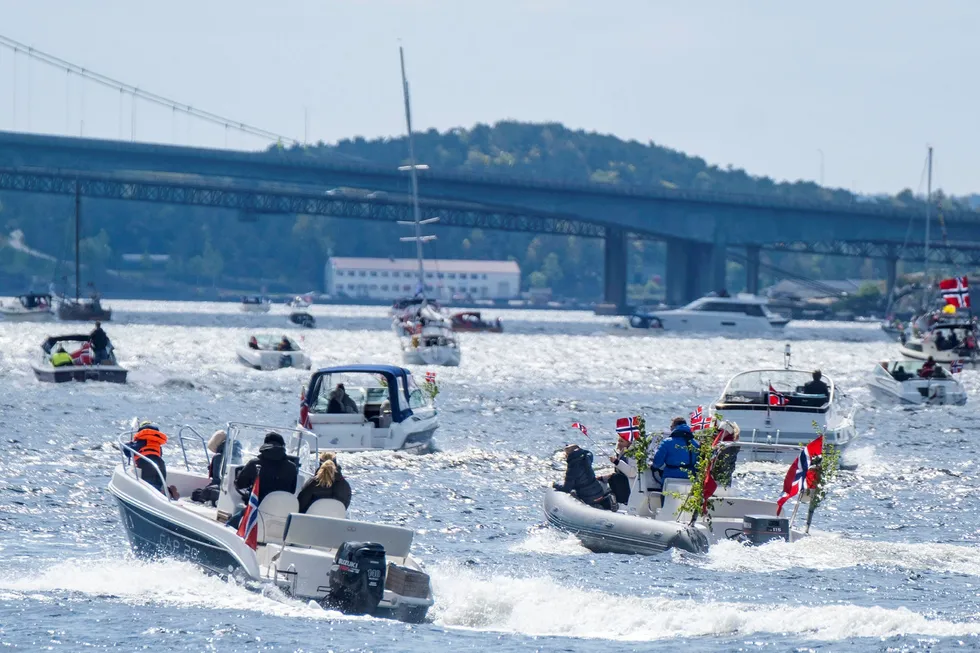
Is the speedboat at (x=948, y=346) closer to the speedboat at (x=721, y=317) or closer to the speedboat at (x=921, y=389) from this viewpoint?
the speedboat at (x=921, y=389)

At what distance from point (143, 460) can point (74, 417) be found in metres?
19.6

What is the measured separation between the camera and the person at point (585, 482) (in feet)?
72.1

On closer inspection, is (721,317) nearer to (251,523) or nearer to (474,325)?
(474,325)

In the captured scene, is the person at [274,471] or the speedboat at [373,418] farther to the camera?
the speedboat at [373,418]

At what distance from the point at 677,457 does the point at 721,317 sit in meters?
100

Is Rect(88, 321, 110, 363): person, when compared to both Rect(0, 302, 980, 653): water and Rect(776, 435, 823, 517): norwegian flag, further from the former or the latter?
Rect(776, 435, 823, 517): norwegian flag

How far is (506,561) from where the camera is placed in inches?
810

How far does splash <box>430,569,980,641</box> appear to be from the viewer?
54.9ft

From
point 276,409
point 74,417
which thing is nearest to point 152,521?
point 74,417

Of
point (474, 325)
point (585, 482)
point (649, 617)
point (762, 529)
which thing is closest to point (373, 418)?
point (585, 482)

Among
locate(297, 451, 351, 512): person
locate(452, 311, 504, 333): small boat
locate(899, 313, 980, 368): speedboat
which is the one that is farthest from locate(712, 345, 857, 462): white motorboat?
locate(452, 311, 504, 333): small boat

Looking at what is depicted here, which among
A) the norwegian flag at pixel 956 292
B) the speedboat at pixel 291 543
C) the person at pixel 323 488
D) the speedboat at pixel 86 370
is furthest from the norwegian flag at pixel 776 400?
the norwegian flag at pixel 956 292

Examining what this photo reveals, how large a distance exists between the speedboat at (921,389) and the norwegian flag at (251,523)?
110 feet

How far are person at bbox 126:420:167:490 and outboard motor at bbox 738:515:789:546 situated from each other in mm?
7647
